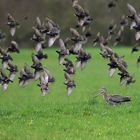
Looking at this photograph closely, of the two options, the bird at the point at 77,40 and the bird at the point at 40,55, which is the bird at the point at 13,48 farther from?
the bird at the point at 77,40

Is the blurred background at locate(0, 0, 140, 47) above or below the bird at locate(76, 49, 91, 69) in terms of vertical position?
above

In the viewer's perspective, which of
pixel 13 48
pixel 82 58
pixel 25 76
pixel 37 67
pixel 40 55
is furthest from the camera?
pixel 13 48

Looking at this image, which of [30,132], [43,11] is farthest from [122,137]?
[43,11]

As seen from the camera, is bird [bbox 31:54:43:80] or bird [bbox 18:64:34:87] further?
bird [bbox 18:64:34:87]

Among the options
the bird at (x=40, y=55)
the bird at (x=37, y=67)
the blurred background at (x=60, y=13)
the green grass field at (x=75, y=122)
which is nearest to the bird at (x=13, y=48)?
the bird at (x=40, y=55)

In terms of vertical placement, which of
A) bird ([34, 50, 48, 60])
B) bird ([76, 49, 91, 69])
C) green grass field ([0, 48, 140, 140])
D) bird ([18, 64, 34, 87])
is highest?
bird ([34, 50, 48, 60])

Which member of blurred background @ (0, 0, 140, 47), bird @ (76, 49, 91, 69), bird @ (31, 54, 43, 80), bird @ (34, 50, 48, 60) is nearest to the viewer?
bird @ (31, 54, 43, 80)

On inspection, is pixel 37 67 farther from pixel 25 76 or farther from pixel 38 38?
pixel 38 38

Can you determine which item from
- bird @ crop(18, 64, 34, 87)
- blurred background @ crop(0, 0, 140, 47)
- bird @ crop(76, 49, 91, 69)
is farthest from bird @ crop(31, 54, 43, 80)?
blurred background @ crop(0, 0, 140, 47)

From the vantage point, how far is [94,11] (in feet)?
152

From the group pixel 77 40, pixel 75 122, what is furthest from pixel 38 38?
pixel 75 122

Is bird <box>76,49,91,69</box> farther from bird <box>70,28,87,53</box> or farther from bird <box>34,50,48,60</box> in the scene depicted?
bird <box>34,50,48,60</box>

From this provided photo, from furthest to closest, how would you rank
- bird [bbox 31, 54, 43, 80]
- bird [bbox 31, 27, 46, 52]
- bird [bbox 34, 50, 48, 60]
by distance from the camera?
bird [bbox 34, 50, 48, 60] < bird [bbox 31, 27, 46, 52] < bird [bbox 31, 54, 43, 80]

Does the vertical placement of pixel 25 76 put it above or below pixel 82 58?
below
